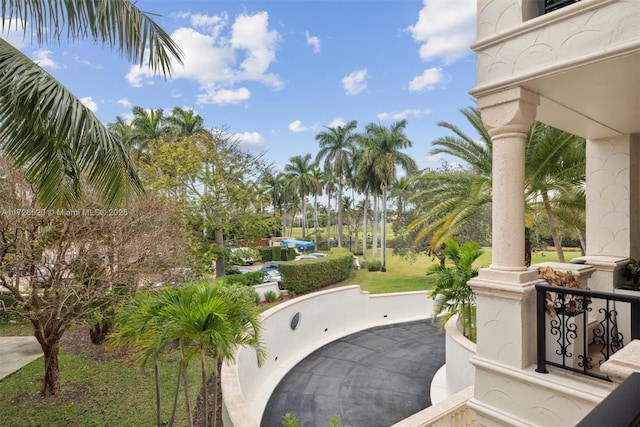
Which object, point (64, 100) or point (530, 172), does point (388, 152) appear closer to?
point (530, 172)

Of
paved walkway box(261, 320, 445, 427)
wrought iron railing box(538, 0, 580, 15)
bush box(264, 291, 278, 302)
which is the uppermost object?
wrought iron railing box(538, 0, 580, 15)

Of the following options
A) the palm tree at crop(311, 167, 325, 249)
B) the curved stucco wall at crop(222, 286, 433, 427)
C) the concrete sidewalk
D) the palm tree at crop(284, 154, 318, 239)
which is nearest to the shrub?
the palm tree at crop(311, 167, 325, 249)

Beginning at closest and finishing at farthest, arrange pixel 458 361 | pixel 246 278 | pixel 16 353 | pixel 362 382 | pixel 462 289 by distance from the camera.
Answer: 1. pixel 458 361
2. pixel 462 289
3. pixel 362 382
4. pixel 16 353
5. pixel 246 278

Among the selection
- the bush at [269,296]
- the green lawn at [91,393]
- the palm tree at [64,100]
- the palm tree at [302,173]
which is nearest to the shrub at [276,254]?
the palm tree at [302,173]

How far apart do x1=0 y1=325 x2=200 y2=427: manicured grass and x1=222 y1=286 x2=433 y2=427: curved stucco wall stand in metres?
1.53

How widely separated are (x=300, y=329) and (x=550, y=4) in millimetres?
11893

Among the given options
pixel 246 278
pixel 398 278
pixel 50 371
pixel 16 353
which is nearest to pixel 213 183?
pixel 246 278

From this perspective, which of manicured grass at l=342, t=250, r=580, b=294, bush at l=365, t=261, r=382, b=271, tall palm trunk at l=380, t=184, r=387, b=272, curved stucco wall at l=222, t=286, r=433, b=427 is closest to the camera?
curved stucco wall at l=222, t=286, r=433, b=427

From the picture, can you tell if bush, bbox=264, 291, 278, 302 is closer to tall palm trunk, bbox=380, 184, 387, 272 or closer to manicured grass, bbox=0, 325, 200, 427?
manicured grass, bbox=0, 325, 200, 427

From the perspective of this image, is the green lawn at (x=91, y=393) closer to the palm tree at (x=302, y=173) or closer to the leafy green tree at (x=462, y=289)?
the leafy green tree at (x=462, y=289)

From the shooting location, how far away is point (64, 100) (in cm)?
406

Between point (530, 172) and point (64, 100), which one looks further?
point (530, 172)

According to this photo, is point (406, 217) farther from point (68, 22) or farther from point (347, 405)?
point (68, 22)

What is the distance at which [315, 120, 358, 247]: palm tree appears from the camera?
31.4 m
